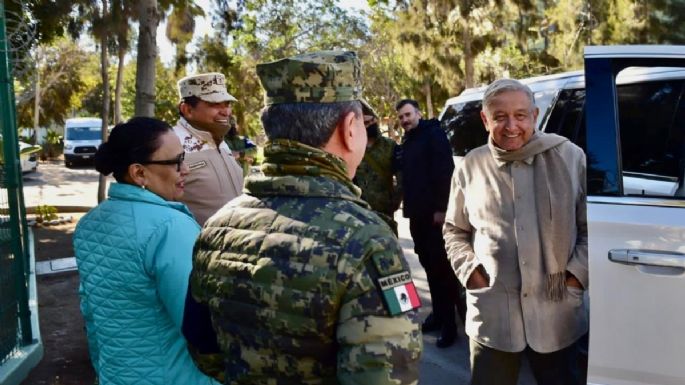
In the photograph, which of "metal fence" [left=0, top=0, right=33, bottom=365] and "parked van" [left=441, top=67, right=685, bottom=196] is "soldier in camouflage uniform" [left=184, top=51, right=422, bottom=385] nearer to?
"parked van" [left=441, top=67, right=685, bottom=196]

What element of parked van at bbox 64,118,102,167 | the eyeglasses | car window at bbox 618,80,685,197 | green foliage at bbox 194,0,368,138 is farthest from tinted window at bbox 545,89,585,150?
parked van at bbox 64,118,102,167

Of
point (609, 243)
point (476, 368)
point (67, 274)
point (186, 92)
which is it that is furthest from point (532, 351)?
point (67, 274)

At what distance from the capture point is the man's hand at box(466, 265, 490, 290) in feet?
9.23

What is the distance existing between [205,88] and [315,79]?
84.1 inches

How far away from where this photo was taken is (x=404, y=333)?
1.32 m

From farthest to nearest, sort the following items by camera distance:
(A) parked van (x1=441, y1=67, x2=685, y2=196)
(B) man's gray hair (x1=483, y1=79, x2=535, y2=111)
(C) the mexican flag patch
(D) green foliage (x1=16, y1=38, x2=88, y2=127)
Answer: (D) green foliage (x1=16, y1=38, x2=88, y2=127) < (A) parked van (x1=441, y1=67, x2=685, y2=196) < (B) man's gray hair (x1=483, y1=79, x2=535, y2=111) < (C) the mexican flag patch

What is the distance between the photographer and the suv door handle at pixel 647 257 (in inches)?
101

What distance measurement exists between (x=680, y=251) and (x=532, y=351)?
675 millimetres

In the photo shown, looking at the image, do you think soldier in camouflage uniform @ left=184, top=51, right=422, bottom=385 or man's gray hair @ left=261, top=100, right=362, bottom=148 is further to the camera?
man's gray hair @ left=261, top=100, right=362, bottom=148

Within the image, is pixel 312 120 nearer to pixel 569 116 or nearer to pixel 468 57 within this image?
pixel 569 116

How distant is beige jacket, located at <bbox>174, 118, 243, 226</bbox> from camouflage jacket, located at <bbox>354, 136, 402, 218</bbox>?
2240 mm

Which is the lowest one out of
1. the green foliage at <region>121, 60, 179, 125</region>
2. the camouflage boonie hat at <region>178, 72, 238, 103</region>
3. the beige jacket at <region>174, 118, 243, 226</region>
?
the beige jacket at <region>174, 118, 243, 226</region>

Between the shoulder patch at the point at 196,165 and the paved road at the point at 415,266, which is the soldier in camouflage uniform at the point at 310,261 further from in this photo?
the paved road at the point at 415,266

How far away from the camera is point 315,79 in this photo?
145 centimetres
